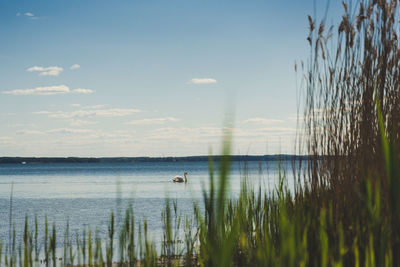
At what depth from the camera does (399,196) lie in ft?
4.07

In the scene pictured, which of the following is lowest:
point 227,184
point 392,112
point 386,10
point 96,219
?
point 96,219

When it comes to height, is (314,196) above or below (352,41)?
below

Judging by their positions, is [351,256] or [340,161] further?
[340,161]

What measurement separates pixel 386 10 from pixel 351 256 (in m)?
2.01

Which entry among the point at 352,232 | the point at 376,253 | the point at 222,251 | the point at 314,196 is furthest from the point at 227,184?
the point at 314,196

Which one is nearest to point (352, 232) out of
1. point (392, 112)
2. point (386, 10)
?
point (392, 112)

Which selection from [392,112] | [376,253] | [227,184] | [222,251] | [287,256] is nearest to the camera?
[227,184]

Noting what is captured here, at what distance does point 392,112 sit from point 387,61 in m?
0.47

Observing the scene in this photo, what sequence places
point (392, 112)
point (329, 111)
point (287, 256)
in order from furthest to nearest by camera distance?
point (329, 111) < point (392, 112) < point (287, 256)

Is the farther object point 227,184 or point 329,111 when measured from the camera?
point 329,111

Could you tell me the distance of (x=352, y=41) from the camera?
12.6 feet

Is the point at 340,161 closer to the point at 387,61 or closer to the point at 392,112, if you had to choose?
the point at 392,112

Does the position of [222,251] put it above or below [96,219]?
above

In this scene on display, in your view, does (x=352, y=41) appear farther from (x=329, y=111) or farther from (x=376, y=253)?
(x=376, y=253)
